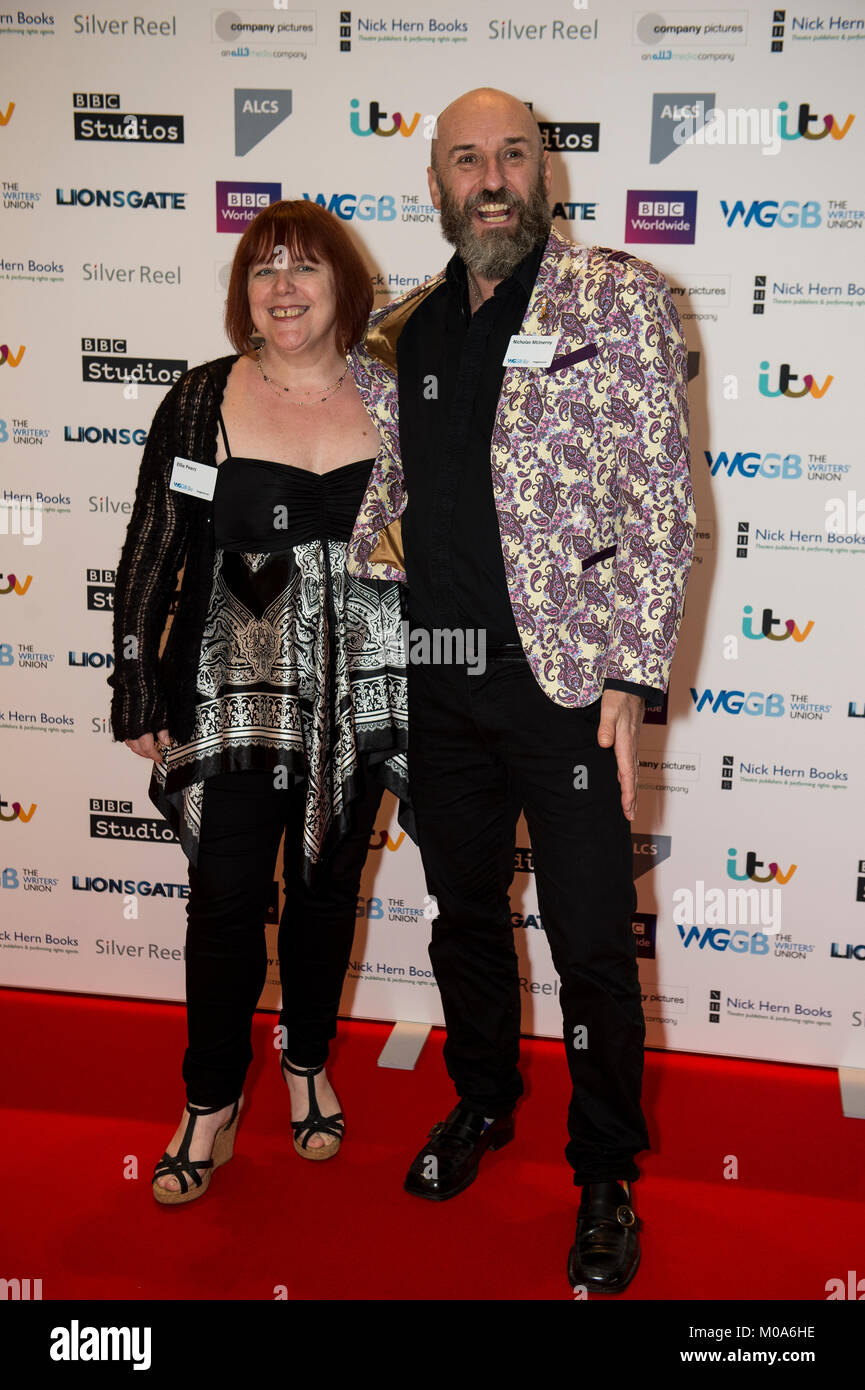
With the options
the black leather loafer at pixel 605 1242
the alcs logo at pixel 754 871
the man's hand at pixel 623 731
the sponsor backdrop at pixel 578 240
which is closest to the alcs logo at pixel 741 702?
the sponsor backdrop at pixel 578 240

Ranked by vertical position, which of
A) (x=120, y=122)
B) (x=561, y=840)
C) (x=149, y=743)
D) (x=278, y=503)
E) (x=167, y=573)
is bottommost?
(x=561, y=840)

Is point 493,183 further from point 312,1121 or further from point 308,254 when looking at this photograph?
point 312,1121

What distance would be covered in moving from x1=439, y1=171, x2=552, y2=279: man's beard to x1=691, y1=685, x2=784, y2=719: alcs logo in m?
1.20

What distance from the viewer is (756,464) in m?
2.75

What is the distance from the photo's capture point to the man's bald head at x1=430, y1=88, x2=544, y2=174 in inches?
82.2

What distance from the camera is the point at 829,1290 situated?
2.12 m

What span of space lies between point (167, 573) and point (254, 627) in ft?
0.66

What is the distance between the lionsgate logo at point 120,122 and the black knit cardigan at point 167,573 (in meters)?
0.95

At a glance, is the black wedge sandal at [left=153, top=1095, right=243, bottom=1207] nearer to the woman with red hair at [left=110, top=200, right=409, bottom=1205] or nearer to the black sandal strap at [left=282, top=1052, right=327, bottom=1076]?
the woman with red hair at [left=110, top=200, right=409, bottom=1205]

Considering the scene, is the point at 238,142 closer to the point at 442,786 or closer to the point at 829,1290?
the point at 442,786

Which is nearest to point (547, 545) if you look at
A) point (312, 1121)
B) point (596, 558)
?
point (596, 558)

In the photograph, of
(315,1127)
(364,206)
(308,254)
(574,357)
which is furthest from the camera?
(364,206)

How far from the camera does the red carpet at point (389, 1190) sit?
83.7 inches

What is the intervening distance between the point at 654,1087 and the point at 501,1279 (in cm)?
84
